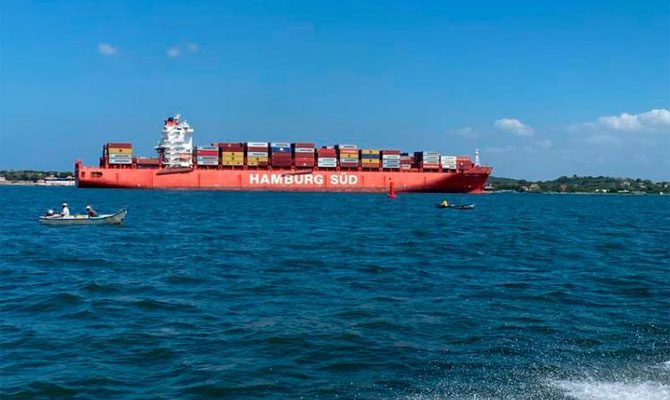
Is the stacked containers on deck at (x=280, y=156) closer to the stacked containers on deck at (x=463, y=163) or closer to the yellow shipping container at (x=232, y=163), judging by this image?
the yellow shipping container at (x=232, y=163)

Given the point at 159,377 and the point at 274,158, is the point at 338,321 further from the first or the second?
the point at 274,158

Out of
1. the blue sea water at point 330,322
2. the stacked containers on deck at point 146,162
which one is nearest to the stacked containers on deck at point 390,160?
the stacked containers on deck at point 146,162

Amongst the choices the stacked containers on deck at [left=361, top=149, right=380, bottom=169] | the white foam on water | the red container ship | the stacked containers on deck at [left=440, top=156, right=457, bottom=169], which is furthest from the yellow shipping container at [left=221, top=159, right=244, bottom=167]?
the white foam on water

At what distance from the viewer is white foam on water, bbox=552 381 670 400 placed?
26.9ft

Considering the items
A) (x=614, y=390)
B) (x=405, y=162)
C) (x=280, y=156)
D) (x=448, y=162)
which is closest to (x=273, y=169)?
(x=280, y=156)

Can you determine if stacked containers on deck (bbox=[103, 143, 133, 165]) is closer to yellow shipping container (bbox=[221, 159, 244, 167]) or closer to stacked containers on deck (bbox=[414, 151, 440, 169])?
yellow shipping container (bbox=[221, 159, 244, 167])

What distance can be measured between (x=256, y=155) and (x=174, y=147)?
1306cm

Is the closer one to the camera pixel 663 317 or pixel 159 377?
pixel 159 377

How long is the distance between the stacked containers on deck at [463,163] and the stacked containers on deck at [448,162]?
0.75 metres

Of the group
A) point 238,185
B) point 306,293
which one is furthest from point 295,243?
point 238,185

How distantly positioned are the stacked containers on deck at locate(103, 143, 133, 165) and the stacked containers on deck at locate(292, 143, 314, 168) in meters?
25.5

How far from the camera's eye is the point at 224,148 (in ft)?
311

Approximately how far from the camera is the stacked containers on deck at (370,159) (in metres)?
97.6

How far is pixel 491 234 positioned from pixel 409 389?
25573 mm
